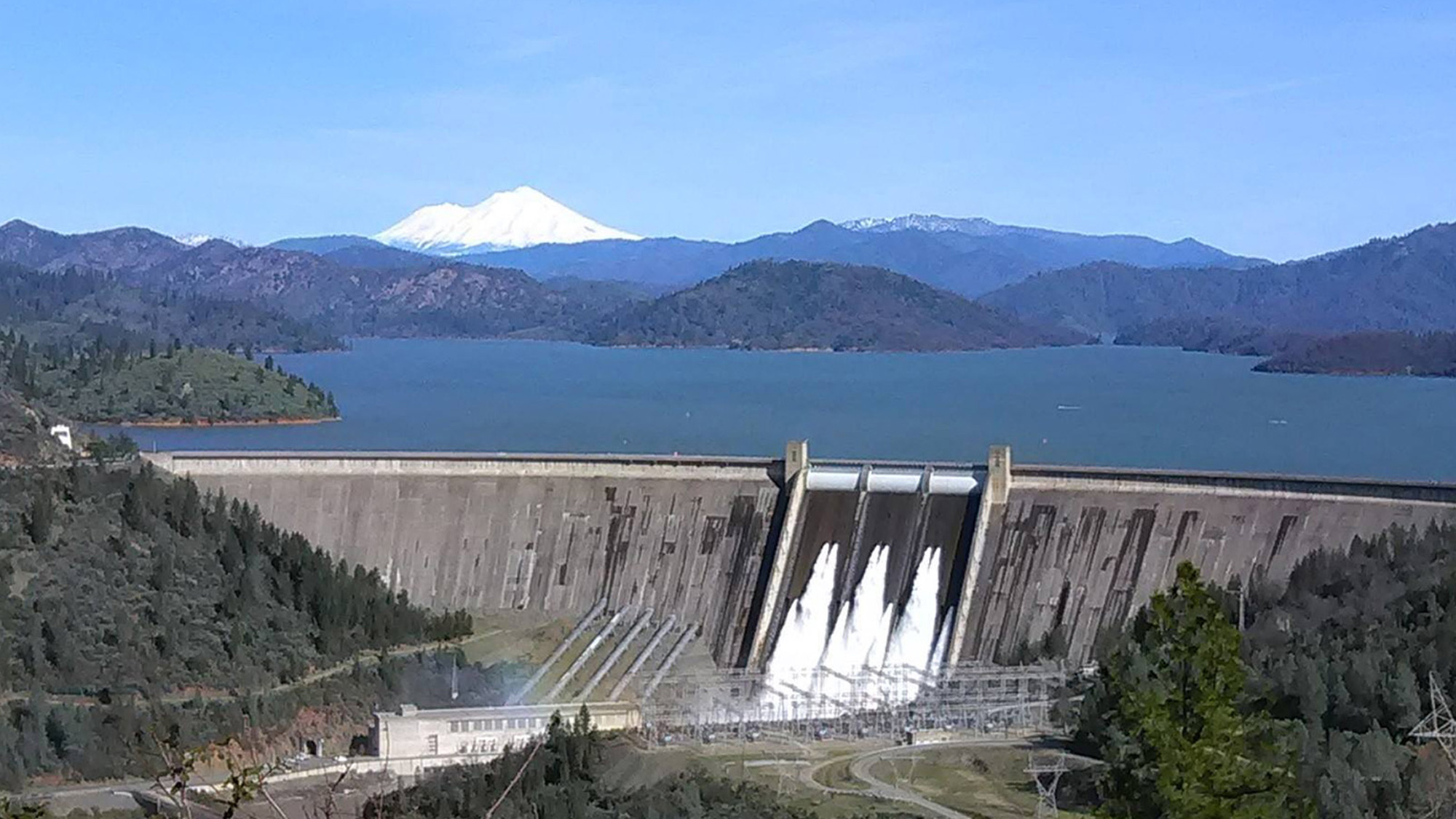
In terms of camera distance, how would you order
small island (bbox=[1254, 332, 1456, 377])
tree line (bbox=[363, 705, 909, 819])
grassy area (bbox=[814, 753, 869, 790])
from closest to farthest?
tree line (bbox=[363, 705, 909, 819]), grassy area (bbox=[814, 753, 869, 790]), small island (bbox=[1254, 332, 1456, 377])

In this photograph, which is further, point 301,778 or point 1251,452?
point 1251,452

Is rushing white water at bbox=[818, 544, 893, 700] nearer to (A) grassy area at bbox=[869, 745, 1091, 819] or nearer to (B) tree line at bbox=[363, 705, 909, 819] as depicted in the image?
(A) grassy area at bbox=[869, 745, 1091, 819]

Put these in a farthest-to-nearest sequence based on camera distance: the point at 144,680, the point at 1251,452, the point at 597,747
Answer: the point at 1251,452
the point at 144,680
the point at 597,747

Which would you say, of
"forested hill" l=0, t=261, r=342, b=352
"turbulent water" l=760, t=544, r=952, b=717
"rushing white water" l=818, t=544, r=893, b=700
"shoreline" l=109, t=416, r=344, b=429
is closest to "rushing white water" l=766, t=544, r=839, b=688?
"turbulent water" l=760, t=544, r=952, b=717

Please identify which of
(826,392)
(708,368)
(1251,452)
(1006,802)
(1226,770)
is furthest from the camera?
(708,368)

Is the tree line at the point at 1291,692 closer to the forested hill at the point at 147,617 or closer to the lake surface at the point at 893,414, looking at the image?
the lake surface at the point at 893,414

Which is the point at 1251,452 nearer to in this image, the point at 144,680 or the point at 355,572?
the point at 355,572

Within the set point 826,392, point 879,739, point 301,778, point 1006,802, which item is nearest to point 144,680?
point 301,778

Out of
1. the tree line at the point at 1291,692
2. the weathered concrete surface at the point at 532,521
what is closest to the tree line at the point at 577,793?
the tree line at the point at 1291,692
